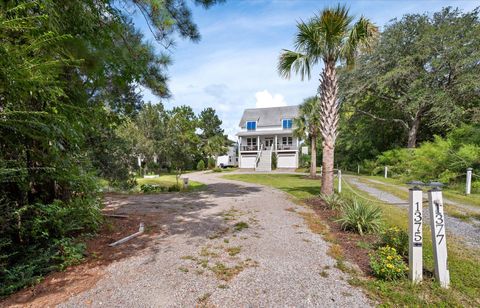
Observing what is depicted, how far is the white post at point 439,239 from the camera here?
105 inches

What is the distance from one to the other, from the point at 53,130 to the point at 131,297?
2.09 m

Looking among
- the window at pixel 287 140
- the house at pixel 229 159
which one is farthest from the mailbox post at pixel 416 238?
the house at pixel 229 159

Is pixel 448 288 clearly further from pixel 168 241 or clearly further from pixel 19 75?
pixel 19 75

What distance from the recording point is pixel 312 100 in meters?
18.8

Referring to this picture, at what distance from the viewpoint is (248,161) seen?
30719mm

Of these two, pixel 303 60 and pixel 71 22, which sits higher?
pixel 303 60

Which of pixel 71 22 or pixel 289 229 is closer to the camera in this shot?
pixel 71 22

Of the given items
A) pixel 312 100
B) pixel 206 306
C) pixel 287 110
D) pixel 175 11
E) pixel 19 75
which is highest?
pixel 287 110

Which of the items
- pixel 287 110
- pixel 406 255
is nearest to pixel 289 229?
pixel 406 255

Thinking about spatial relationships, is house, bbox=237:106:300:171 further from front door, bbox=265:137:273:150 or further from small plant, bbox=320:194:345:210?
small plant, bbox=320:194:345:210

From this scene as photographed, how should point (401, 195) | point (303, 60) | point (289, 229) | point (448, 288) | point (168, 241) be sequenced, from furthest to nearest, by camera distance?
point (401, 195) < point (303, 60) < point (289, 229) < point (168, 241) < point (448, 288)

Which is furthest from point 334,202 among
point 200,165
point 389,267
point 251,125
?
point 200,165

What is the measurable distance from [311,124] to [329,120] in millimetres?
10395

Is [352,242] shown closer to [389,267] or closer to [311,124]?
[389,267]
